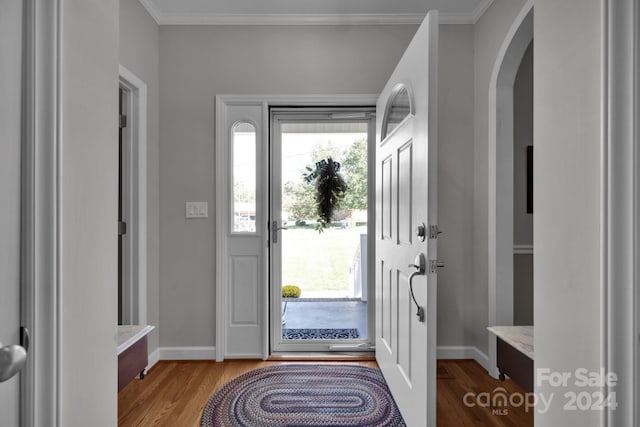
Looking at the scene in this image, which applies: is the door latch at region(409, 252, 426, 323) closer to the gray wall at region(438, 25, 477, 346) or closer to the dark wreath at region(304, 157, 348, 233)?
the gray wall at region(438, 25, 477, 346)

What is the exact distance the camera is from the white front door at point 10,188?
2.06 ft

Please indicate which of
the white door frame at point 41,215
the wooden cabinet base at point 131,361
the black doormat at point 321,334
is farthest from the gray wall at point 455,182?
the white door frame at point 41,215

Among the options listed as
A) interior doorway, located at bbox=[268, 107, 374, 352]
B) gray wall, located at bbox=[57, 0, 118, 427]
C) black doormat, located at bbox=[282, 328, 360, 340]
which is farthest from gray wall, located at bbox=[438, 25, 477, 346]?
gray wall, located at bbox=[57, 0, 118, 427]

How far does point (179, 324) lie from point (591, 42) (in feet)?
9.64

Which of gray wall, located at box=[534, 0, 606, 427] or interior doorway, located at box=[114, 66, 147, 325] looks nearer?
gray wall, located at box=[534, 0, 606, 427]

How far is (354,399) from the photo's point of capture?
7.18ft

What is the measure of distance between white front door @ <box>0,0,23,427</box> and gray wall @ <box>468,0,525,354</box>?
263 centimetres

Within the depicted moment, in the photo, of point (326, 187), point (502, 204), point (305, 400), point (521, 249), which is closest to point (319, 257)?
point (326, 187)

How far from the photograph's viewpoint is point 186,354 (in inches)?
111

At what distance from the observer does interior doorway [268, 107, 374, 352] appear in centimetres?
299

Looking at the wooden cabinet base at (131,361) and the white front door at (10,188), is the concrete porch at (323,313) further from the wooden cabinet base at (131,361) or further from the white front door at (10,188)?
the white front door at (10,188)

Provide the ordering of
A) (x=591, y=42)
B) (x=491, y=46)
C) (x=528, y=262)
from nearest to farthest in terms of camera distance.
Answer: (x=591, y=42), (x=491, y=46), (x=528, y=262)

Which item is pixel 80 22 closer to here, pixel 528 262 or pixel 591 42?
pixel 591 42

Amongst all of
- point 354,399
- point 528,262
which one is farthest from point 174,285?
point 528,262
